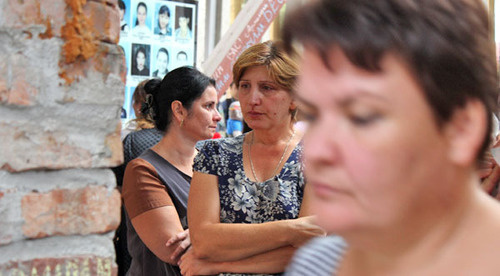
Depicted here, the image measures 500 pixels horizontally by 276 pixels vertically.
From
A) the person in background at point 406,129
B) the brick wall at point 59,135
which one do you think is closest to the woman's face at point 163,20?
the brick wall at point 59,135

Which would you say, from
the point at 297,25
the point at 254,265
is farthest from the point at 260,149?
the point at 297,25

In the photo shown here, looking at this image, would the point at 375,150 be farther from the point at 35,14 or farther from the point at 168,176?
the point at 168,176

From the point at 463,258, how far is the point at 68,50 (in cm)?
77

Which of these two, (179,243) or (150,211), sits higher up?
(150,211)

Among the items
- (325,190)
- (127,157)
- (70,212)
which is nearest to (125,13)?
(127,157)

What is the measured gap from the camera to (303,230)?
79.0 inches

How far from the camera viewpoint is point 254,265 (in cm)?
203

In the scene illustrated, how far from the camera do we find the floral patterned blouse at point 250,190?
2.11 m

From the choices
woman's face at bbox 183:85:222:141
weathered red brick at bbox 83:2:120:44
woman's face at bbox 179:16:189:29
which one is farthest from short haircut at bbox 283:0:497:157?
woman's face at bbox 179:16:189:29

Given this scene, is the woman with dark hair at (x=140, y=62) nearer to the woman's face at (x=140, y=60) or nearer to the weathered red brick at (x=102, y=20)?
the woman's face at (x=140, y=60)

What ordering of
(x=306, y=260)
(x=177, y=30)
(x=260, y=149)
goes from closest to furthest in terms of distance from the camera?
(x=306, y=260) < (x=260, y=149) < (x=177, y=30)

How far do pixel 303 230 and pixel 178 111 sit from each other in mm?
1371

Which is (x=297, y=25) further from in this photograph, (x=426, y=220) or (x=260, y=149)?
(x=260, y=149)

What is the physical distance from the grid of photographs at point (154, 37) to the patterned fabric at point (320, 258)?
3642 mm
